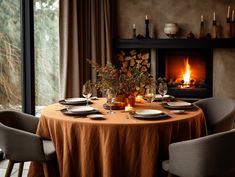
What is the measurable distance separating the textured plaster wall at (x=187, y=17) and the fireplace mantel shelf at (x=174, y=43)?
0.60 ft

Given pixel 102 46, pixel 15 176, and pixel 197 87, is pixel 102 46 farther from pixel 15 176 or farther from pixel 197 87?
pixel 15 176

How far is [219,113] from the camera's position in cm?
370

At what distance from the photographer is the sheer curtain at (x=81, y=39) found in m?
5.18

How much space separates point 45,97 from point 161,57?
177 cm

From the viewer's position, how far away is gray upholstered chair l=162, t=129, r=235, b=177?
8.23ft

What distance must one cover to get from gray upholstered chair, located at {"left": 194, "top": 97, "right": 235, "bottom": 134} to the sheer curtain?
2038 millimetres

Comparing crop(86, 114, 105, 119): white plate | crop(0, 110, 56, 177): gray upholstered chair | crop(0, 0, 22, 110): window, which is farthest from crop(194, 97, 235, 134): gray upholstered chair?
crop(0, 0, 22, 110): window

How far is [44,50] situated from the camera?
202 inches

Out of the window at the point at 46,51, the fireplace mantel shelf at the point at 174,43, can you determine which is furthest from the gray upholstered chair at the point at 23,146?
the fireplace mantel shelf at the point at 174,43

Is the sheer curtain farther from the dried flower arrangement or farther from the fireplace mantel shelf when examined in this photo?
the dried flower arrangement

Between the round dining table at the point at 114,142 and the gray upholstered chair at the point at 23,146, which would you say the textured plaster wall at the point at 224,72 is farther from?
the gray upholstered chair at the point at 23,146

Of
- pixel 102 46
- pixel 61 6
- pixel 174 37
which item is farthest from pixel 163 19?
pixel 61 6

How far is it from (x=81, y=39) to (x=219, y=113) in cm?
240

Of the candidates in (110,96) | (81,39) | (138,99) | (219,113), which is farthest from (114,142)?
(81,39)
